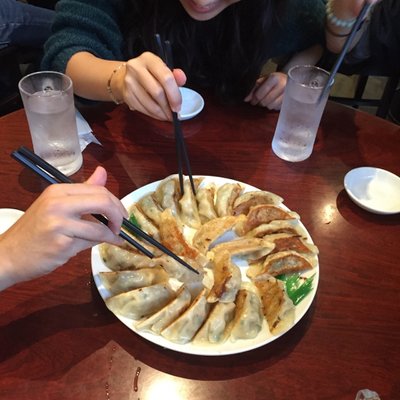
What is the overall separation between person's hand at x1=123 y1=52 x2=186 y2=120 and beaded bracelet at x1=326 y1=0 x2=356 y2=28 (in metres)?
1.05

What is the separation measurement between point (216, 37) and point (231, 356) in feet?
4.85

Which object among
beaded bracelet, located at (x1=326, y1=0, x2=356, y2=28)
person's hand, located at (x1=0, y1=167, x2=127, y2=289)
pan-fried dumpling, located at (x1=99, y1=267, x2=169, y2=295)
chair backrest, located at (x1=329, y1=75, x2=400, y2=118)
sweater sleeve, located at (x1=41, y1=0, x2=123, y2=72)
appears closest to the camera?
person's hand, located at (x1=0, y1=167, x2=127, y2=289)

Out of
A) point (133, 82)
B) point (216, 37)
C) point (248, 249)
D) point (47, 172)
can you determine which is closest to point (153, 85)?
point (133, 82)

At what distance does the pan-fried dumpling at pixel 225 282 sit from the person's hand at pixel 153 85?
1.63ft

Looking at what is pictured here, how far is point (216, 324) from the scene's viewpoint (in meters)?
1.05

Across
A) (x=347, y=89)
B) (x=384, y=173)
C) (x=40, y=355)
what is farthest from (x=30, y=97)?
(x=347, y=89)

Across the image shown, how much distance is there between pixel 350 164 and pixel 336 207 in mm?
267

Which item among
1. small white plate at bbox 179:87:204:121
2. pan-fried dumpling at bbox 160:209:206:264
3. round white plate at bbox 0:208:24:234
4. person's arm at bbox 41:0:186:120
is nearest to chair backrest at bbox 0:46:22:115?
person's arm at bbox 41:0:186:120

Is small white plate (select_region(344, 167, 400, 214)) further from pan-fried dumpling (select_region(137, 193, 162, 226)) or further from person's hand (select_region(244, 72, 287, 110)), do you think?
pan-fried dumpling (select_region(137, 193, 162, 226))

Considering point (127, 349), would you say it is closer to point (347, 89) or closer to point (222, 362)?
point (222, 362)

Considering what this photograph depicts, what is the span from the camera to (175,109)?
1260 mm

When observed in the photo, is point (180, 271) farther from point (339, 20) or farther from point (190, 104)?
point (339, 20)

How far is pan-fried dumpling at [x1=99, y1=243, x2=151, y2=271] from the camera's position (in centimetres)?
116

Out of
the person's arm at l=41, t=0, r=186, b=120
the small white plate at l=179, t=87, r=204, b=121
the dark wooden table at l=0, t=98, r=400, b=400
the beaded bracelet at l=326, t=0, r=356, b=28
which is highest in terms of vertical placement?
the beaded bracelet at l=326, t=0, r=356, b=28
